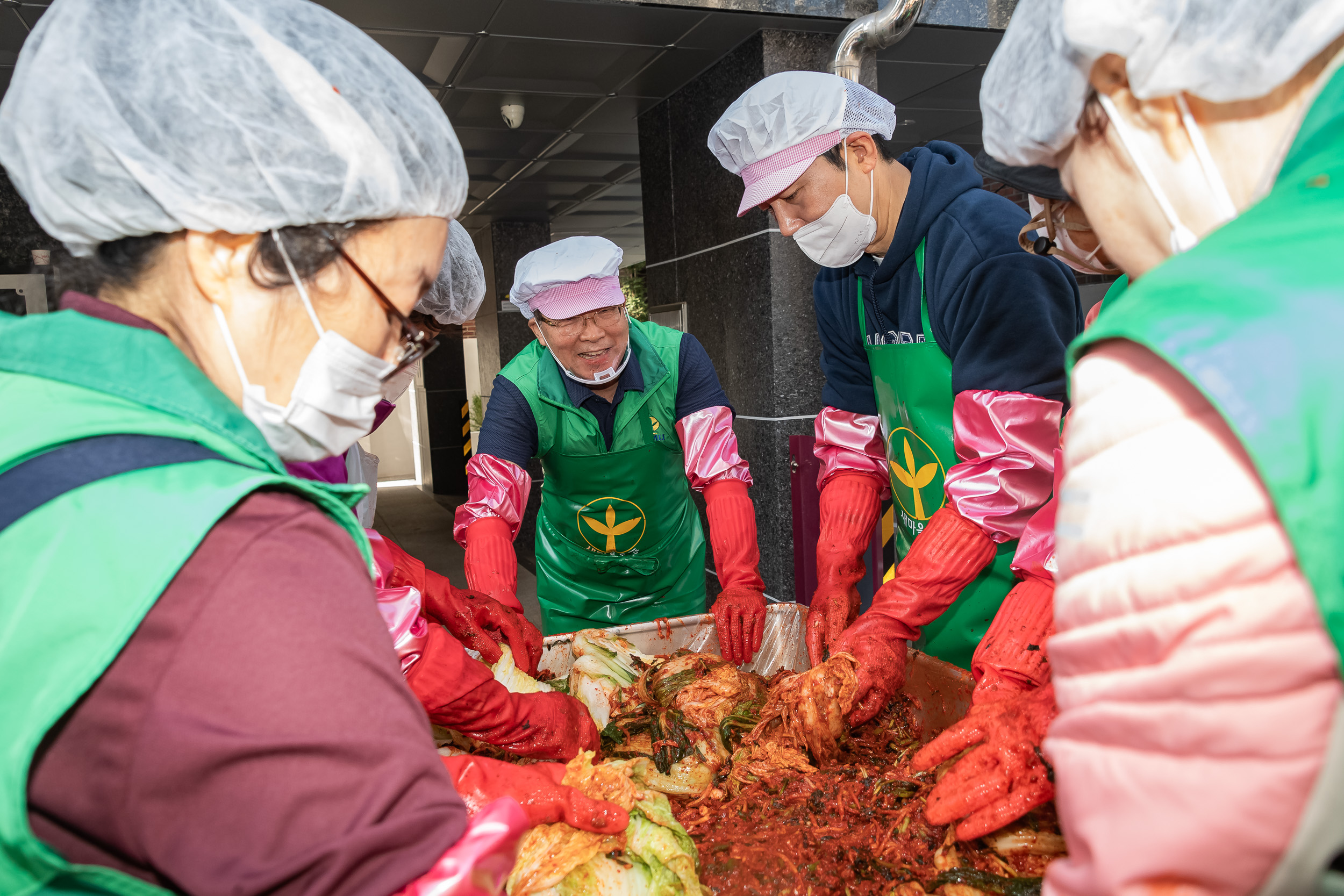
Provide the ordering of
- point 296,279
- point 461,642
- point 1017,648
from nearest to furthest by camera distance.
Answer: point 296,279, point 1017,648, point 461,642

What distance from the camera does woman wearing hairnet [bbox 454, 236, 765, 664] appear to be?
2.82 m

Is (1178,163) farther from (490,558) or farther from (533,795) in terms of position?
(490,558)

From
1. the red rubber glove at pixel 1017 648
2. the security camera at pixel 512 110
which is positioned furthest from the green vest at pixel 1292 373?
the security camera at pixel 512 110

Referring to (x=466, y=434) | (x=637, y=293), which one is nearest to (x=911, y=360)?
(x=637, y=293)

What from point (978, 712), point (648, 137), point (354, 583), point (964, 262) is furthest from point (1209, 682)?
point (648, 137)

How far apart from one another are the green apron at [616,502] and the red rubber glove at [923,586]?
125 cm

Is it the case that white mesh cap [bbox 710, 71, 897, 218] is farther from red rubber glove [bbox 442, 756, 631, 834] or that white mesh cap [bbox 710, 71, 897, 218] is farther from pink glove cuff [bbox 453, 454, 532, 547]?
red rubber glove [bbox 442, 756, 631, 834]

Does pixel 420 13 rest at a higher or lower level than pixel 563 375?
higher

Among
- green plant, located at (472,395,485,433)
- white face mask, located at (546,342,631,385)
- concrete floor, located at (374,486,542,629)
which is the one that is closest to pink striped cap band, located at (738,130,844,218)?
white face mask, located at (546,342,631,385)

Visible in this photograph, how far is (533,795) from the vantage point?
53.3 inches

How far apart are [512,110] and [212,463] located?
15.7 ft

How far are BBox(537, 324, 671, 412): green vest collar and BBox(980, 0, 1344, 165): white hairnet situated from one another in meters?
2.13

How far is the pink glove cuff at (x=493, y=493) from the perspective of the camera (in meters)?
2.81

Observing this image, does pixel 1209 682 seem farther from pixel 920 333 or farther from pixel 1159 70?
pixel 920 333
